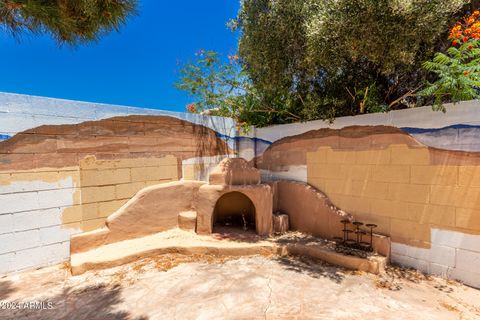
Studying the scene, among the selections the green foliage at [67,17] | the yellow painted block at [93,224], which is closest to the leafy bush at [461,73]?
the green foliage at [67,17]

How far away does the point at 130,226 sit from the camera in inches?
234

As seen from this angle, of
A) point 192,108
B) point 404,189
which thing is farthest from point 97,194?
point 404,189

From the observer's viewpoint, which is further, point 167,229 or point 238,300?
point 167,229

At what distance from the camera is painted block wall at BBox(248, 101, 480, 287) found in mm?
4516

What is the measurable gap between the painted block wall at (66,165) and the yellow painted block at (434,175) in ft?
18.2

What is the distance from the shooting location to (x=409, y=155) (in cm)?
516

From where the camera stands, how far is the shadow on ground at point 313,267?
4.75m

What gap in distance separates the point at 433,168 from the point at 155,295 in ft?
17.9

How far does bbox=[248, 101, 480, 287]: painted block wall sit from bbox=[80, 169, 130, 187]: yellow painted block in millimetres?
4640

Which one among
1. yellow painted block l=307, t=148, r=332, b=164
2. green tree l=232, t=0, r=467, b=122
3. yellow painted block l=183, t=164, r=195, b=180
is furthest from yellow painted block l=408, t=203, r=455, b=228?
yellow painted block l=183, t=164, r=195, b=180

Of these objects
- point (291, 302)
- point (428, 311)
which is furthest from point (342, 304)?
point (428, 311)

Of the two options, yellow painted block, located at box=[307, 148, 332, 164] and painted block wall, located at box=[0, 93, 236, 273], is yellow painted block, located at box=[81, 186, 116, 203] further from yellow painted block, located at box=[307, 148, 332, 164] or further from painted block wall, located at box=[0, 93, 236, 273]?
yellow painted block, located at box=[307, 148, 332, 164]

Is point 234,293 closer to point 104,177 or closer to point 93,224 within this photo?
point 93,224

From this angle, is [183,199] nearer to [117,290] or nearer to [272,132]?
[117,290]
